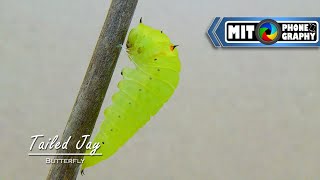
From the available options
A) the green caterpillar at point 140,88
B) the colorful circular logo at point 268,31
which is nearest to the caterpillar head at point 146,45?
the green caterpillar at point 140,88

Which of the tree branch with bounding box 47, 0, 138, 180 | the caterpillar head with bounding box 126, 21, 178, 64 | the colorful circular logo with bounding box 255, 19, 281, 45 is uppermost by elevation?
the colorful circular logo with bounding box 255, 19, 281, 45

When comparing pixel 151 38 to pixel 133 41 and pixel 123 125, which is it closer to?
pixel 133 41

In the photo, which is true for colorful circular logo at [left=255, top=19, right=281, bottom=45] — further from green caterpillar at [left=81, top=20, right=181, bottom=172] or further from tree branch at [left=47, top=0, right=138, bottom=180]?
tree branch at [left=47, top=0, right=138, bottom=180]

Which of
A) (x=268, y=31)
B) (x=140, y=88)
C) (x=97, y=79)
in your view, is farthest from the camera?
(x=268, y=31)

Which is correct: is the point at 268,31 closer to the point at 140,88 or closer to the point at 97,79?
the point at 140,88

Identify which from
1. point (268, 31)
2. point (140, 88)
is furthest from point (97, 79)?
point (268, 31)

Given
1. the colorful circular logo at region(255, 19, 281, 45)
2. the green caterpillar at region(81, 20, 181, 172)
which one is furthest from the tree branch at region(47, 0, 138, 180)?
the colorful circular logo at region(255, 19, 281, 45)
